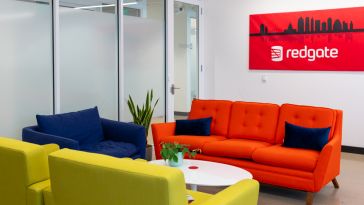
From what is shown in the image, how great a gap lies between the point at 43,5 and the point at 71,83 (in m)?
0.97

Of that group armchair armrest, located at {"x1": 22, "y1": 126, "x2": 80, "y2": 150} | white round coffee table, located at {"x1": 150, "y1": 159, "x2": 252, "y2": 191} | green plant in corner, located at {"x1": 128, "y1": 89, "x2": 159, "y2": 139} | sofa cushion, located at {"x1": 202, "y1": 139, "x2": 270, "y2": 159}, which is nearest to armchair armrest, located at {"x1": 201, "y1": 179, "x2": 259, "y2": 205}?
white round coffee table, located at {"x1": 150, "y1": 159, "x2": 252, "y2": 191}

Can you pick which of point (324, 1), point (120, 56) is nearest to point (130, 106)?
point (120, 56)

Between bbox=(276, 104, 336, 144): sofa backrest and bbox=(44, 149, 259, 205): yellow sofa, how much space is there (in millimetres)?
2088

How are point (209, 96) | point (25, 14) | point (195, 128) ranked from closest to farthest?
point (25, 14)
point (195, 128)
point (209, 96)

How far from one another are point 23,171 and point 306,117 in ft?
9.64

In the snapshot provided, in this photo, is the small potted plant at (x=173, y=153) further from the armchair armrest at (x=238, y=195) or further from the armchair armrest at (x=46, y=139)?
the armchair armrest at (x=238, y=195)

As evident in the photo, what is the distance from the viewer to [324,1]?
6.14 m

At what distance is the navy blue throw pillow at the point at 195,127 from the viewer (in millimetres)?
4918

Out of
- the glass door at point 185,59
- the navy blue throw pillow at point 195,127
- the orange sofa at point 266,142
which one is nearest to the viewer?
the orange sofa at point 266,142

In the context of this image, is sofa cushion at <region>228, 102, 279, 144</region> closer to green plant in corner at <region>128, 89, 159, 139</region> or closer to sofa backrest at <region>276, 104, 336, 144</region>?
sofa backrest at <region>276, 104, 336, 144</region>

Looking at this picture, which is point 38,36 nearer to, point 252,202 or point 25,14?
point 25,14

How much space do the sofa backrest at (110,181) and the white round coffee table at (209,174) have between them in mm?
1174

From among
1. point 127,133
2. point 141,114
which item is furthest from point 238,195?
point 141,114

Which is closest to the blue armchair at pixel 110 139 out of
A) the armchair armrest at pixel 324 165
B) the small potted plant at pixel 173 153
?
the small potted plant at pixel 173 153
